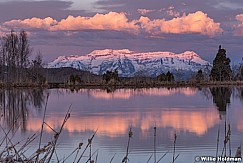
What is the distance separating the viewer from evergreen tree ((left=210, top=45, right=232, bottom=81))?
45469 millimetres

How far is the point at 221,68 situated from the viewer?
45469 millimetres

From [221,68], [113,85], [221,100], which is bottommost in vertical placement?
[113,85]

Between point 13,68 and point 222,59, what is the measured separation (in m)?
21.2

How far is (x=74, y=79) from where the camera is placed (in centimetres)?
4156

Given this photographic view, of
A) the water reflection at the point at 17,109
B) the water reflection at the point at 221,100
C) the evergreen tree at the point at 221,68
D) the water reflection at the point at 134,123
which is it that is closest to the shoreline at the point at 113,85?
the evergreen tree at the point at 221,68

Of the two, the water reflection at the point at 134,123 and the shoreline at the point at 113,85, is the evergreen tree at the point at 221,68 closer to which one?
the shoreline at the point at 113,85

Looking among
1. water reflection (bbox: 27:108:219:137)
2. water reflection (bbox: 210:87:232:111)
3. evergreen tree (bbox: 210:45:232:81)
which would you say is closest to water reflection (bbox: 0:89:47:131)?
water reflection (bbox: 27:108:219:137)

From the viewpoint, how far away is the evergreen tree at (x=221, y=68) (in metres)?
45.5

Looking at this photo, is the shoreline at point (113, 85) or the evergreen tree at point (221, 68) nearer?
the shoreline at point (113, 85)

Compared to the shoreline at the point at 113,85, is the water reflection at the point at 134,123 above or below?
above

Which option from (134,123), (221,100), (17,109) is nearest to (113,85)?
(221,100)

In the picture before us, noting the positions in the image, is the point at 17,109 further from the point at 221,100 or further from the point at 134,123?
the point at 221,100

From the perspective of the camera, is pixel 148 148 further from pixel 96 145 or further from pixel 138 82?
pixel 138 82

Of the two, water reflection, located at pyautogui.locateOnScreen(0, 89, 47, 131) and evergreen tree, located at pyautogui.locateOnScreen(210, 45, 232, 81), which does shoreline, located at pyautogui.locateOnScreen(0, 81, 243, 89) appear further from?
water reflection, located at pyautogui.locateOnScreen(0, 89, 47, 131)
